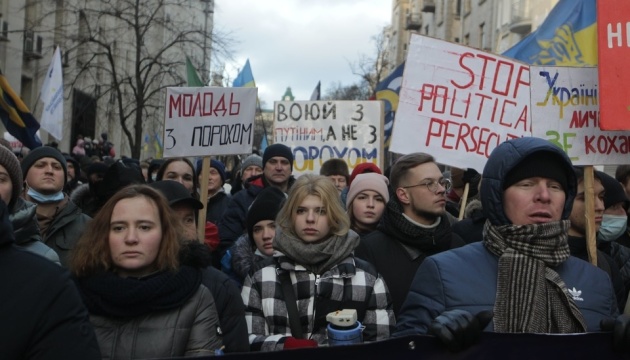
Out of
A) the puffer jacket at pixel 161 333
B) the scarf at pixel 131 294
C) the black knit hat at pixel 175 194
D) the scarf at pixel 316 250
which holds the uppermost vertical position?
the black knit hat at pixel 175 194

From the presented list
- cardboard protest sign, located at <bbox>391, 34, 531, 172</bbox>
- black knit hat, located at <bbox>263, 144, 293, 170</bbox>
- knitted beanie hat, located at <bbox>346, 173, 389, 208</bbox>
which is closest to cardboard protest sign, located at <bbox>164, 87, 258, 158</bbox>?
black knit hat, located at <bbox>263, 144, 293, 170</bbox>

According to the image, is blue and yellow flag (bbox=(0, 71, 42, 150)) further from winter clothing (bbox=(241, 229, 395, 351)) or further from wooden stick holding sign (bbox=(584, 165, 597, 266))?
wooden stick holding sign (bbox=(584, 165, 597, 266))

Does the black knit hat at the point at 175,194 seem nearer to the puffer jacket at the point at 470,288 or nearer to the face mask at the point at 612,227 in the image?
the puffer jacket at the point at 470,288

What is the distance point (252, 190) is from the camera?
725 centimetres

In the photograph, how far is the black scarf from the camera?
4637mm

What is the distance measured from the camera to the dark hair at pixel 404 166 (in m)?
4.91

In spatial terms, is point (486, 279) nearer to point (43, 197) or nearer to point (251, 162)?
point (43, 197)

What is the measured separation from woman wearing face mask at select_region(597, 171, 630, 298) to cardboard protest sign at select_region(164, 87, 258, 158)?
9.36ft

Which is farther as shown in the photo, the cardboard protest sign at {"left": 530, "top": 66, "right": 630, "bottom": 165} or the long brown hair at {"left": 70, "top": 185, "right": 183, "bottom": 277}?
the cardboard protest sign at {"left": 530, "top": 66, "right": 630, "bottom": 165}

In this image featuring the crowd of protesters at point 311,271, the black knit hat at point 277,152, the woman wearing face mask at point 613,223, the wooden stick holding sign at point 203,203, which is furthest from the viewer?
the black knit hat at point 277,152

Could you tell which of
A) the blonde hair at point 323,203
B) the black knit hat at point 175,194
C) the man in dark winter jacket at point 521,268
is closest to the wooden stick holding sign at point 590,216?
the blonde hair at point 323,203

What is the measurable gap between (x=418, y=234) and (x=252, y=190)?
2834 millimetres

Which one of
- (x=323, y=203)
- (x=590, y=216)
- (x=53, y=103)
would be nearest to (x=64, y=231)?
(x=323, y=203)

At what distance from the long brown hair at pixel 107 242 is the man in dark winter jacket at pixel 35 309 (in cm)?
120
